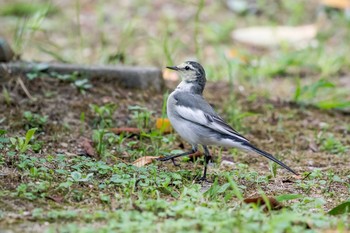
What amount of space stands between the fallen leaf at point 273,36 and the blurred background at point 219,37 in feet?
0.05

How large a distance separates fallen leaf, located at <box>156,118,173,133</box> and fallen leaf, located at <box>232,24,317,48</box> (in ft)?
14.1

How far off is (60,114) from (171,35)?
14.9ft

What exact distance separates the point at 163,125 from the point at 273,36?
4713 millimetres

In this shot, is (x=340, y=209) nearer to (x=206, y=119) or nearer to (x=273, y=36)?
(x=206, y=119)

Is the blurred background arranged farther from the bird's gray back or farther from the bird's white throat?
the bird's gray back

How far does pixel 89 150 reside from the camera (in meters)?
6.19

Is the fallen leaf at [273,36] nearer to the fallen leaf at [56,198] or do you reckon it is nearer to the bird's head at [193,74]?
the bird's head at [193,74]

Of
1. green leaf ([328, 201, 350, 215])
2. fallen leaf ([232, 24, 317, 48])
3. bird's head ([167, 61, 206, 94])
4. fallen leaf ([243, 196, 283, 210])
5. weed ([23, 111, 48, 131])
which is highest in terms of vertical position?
bird's head ([167, 61, 206, 94])

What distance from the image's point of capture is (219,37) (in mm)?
11219

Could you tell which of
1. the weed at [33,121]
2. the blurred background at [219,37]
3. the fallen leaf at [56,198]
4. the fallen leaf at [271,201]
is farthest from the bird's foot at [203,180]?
the blurred background at [219,37]

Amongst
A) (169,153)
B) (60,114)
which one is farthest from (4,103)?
(169,153)

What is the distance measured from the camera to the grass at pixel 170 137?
4293 mm

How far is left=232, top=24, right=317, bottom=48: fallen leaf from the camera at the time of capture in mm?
11000

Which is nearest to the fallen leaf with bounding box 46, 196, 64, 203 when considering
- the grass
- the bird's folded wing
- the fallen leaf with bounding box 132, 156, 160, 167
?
the grass
